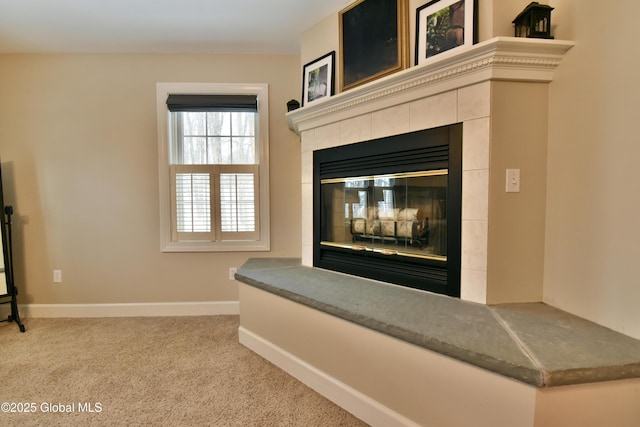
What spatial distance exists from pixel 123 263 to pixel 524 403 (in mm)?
3090

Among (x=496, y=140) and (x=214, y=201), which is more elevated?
(x=496, y=140)

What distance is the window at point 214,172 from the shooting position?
8.79 feet

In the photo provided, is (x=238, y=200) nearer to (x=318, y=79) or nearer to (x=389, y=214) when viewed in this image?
(x=318, y=79)

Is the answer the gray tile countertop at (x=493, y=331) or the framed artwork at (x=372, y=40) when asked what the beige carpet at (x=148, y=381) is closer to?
the gray tile countertop at (x=493, y=331)

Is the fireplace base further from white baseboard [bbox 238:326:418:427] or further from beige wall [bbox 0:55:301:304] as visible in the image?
beige wall [bbox 0:55:301:304]

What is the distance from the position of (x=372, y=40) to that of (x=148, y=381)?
8.23 ft

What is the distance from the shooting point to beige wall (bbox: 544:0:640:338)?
1.17 metres

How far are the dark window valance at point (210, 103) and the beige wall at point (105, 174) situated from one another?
18 cm

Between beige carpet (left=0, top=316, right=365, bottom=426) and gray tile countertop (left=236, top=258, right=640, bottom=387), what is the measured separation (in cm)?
52

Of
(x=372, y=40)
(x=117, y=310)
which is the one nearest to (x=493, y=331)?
(x=372, y=40)

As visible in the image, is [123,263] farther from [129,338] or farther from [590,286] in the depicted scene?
[590,286]

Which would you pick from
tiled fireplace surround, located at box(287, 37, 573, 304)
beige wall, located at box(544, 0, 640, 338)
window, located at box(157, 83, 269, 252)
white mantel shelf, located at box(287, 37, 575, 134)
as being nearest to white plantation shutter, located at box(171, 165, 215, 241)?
window, located at box(157, 83, 269, 252)

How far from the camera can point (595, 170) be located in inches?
50.7

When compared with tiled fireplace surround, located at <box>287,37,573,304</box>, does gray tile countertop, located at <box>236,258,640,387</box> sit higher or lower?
lower
